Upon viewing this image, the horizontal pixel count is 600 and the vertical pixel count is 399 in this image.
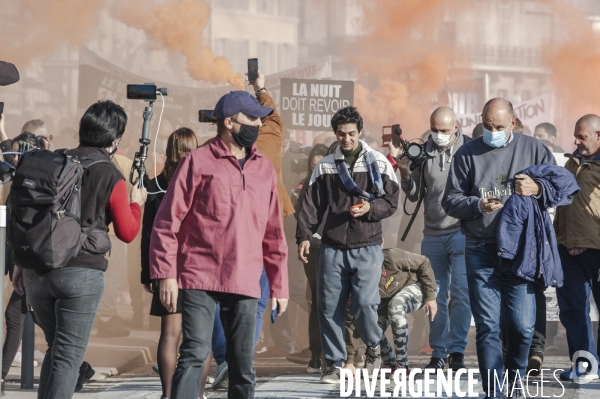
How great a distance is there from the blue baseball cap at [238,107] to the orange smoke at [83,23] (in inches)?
406

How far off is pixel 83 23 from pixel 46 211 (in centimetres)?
1541

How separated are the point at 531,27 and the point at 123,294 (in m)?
14.0

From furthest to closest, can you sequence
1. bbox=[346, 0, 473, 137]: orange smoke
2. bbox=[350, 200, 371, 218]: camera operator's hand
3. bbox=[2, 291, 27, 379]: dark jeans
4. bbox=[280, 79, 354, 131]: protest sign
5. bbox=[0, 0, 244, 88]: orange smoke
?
bbox=[346, 0, 473, 137]: orange smoke, bbox=[0, 0, 244, 88]: orange smoke, bbox=[280, 79, 354, 131]: protest sign, bbox=[2, 291, 27, 379]: dark jeans, bbox=[350, 200, 371, 218]: camera operator's hand

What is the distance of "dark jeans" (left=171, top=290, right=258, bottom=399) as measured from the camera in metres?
5.36

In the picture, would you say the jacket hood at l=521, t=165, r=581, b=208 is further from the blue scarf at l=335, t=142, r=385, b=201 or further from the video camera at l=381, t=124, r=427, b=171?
the video camera at l=381, t=124, r=427, b=171

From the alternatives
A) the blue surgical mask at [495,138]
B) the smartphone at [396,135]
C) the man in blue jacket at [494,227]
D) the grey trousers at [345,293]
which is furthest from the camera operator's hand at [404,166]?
the blue surgical mask at [495,138]

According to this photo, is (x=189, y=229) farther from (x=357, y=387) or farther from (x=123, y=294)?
(x=123, y=294)

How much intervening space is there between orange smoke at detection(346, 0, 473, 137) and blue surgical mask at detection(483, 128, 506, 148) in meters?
15.1

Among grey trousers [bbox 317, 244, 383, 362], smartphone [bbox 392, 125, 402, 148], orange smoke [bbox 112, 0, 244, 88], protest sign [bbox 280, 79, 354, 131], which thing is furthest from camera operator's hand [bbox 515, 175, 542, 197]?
orange smoke [bbox 112, 0, 244, 88]

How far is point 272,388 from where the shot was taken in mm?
7574

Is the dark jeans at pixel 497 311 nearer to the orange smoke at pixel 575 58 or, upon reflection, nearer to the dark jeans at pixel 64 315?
the dark jeans at pixel 64 315

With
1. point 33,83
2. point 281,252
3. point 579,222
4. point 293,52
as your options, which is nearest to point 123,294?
point 579,222

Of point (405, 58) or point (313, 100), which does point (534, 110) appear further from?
point (405, 58)

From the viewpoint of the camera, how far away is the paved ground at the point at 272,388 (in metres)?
7.28
